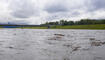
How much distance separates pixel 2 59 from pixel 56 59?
3.82m

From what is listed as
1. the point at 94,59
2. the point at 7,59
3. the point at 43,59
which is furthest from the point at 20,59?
the point at 94,59

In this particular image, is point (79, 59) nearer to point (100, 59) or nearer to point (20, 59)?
point (100, 59)

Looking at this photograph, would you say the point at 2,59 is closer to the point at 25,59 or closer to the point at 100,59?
the point at 25,59

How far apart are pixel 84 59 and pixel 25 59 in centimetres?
426

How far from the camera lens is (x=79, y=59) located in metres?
9.14

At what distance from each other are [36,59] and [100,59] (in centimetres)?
467

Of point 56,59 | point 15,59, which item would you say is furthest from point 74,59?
point 15,59

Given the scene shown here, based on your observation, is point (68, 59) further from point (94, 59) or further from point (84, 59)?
point (94, 59)

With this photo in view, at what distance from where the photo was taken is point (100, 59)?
29.9 ft

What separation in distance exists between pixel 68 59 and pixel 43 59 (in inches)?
70.9

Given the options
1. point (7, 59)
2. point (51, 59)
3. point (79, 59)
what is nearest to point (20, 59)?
point (7, 59)

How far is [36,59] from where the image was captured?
891 cm

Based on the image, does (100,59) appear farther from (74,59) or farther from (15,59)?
(15,59)

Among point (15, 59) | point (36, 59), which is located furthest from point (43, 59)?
point (15, 59)
